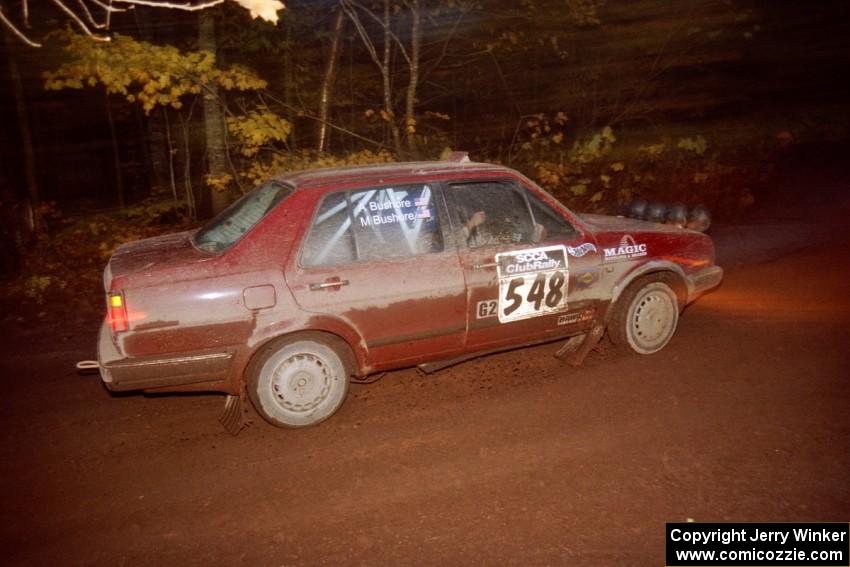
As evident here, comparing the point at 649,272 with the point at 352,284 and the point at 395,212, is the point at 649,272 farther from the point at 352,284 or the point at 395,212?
the point at 352,284

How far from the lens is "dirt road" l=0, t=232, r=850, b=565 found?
11.0ft

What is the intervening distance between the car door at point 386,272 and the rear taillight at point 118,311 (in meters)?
1.06

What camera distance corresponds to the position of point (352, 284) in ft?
14.8

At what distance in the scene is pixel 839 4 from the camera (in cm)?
2178

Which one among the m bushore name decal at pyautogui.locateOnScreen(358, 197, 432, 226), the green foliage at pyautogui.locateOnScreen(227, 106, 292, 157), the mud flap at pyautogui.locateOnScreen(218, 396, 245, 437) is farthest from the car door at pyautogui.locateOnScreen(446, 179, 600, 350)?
the green foliage at pyautogui.locateOnScreen(227, 106, 292, 157)

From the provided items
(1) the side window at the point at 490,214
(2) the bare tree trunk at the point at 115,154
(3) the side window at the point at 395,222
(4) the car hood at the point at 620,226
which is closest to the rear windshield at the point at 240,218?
(3) the side window at the point at 395,222

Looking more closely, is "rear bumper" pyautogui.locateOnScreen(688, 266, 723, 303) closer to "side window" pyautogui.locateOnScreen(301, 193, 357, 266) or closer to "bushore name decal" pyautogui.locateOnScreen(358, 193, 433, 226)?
"bushore name decal" pyautogui.locateOnScreen(358, 193, 433, 226)

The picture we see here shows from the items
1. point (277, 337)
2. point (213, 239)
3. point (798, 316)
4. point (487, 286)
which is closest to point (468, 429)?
point (487, 286)

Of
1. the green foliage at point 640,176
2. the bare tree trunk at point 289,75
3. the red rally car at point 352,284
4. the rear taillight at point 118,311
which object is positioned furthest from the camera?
the green foliage at point 640,176

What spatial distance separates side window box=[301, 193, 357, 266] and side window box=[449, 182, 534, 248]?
829 mm

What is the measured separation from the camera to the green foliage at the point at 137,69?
7921 millimetres

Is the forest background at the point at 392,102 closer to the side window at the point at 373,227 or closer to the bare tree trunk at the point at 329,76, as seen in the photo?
the bare tree trunk at the point at 329,76

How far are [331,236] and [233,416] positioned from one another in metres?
1.51

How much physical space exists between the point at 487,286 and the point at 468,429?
3.53 feet
